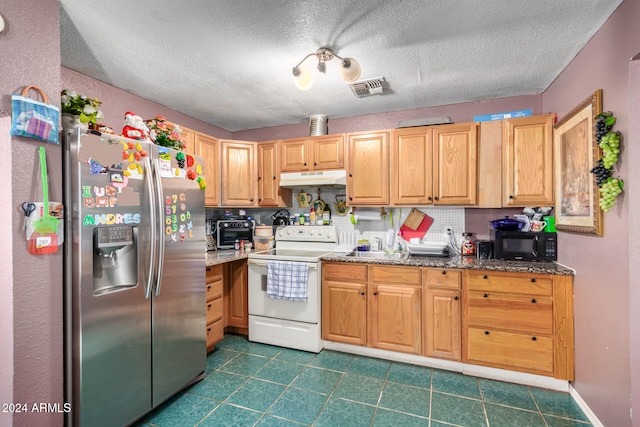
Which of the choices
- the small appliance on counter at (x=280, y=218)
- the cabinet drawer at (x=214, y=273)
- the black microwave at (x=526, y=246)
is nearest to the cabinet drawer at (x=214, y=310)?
the cabinet drawer at (x=214, y=273)

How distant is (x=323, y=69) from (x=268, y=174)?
1.64 metres

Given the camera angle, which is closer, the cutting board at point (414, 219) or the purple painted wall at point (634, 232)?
the purple painted wall at point (634, 232)

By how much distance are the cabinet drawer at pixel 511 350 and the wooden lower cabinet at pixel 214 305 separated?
2.25 m

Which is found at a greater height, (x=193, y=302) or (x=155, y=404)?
(x=193, y=302)

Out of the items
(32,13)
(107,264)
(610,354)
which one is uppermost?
(32,13)

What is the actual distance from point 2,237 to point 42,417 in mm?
908

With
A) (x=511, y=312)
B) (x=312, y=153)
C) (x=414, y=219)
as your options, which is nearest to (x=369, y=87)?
(x=312, y=153)

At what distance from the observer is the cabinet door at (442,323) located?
244cm

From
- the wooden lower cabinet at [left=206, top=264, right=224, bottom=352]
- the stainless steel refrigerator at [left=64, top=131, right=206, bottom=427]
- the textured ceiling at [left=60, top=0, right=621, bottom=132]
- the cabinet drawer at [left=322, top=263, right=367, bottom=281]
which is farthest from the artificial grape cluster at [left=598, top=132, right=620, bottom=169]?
the wooden lower cabinet at [left=206, top=264, right=224, bottom=352]

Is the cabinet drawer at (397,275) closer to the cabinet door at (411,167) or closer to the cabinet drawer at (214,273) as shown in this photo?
the cabinet door at (411,167)

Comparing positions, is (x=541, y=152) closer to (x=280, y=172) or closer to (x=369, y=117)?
(x=369, y=117)

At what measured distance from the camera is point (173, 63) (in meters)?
2.22

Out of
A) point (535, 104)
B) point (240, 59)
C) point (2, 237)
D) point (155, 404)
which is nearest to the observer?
point (2, 237)

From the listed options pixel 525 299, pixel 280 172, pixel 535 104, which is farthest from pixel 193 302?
pixel 535 104
